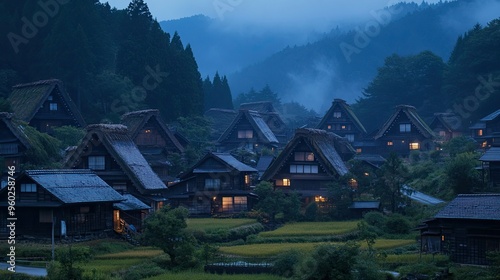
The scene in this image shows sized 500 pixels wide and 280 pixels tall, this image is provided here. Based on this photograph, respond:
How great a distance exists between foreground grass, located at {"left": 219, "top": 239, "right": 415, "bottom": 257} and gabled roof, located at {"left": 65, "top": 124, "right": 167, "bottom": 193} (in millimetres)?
9501

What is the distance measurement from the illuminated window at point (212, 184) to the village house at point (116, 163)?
4922 mm

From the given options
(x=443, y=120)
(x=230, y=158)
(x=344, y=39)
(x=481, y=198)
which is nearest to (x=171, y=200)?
(x=230, y=158)

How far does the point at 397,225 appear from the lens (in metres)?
34.7

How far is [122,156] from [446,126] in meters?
36.1

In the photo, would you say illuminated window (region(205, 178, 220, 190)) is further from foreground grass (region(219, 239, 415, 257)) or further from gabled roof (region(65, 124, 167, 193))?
foreground grass (region(219, 239, 415, 257))

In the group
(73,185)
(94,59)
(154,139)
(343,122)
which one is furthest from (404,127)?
(73,185)

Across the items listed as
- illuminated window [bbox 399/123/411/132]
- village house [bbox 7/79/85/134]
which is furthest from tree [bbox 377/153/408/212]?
illuminated window [bbox 399/123/411/132]

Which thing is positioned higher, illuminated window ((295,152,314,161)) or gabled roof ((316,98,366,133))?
gabled roof ((316,98,366,133))

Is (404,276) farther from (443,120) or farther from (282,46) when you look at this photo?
(282,46)

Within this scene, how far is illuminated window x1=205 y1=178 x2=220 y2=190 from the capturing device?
4506 centimetres

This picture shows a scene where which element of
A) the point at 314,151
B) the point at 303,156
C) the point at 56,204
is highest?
the point at 314,151

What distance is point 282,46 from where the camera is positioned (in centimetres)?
17288

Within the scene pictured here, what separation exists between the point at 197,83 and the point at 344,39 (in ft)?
265

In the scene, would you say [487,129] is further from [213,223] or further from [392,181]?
[213,223]
